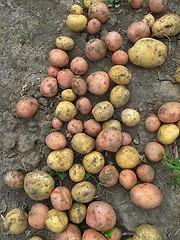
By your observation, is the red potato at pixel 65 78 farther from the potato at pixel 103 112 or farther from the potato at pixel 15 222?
the potato at pixel 15 222

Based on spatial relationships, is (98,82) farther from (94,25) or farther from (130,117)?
(94,25)

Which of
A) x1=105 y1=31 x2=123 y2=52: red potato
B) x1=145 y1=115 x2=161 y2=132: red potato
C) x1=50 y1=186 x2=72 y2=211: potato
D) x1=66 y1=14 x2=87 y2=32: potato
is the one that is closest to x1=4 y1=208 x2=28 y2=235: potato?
x1=50 y1=186 x2=72 y2=211: potato

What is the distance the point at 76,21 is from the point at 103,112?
4.71 feet

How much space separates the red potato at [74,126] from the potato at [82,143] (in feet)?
0.32

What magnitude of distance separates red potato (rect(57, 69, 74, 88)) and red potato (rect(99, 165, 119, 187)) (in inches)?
51.1

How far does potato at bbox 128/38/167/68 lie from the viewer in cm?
255

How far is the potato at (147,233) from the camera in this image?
212cm

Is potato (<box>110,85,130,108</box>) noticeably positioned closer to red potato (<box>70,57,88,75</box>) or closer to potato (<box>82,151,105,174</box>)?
red potato (<box>70,57,88,75</box>)

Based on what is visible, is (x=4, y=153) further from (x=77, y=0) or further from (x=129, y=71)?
(x=77, y=0)

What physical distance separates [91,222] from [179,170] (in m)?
1.22

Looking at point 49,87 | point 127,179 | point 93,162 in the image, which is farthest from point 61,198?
point 49,87

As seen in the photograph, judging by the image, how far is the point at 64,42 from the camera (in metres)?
2.74

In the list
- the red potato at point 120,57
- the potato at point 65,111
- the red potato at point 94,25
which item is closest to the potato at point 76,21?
the red potato at point 94,25

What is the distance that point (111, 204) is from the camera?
2389mm
